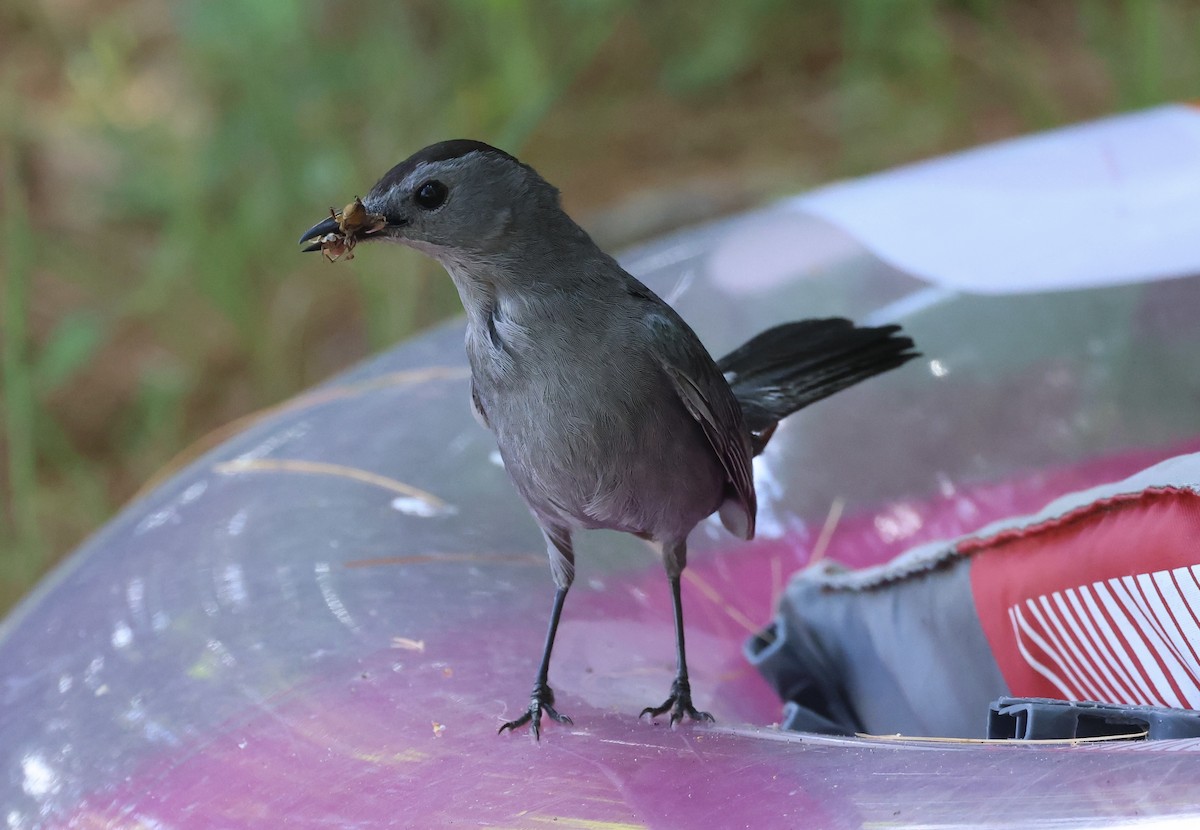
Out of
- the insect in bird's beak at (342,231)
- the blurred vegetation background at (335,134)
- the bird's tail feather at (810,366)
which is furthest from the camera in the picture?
the blurred vegetation background at (335,134)

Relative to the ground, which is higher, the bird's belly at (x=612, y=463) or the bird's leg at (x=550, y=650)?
the bird's belly at (x=612, y=463)

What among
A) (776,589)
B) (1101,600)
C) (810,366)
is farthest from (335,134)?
(1101,600)

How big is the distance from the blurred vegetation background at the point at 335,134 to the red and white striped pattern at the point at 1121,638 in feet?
4.49

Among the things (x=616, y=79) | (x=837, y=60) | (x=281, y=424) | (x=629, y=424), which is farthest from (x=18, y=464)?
(x=837, y=60)

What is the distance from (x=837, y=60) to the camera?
392 cm

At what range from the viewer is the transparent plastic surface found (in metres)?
0.86

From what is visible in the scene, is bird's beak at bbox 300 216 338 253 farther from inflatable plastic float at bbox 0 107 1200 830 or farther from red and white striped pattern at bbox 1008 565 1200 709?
red and white striped pattern at bbox 1008 565 1200 709

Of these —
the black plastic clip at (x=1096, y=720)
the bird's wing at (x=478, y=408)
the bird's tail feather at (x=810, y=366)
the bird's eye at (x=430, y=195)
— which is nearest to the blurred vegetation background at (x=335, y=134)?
the bird's tail feather at (x=810, y=366)

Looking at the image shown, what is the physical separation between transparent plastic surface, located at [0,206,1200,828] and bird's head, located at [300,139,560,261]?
39cm

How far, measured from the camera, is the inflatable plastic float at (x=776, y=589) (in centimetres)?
88

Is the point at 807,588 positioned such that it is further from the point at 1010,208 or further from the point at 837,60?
the point at 837,60

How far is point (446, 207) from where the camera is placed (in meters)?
0.87

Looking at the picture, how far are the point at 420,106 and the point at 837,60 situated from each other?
5.12 feet

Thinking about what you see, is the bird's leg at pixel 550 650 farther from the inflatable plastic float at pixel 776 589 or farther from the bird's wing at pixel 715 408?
the bird's wing at pixel 715 408
